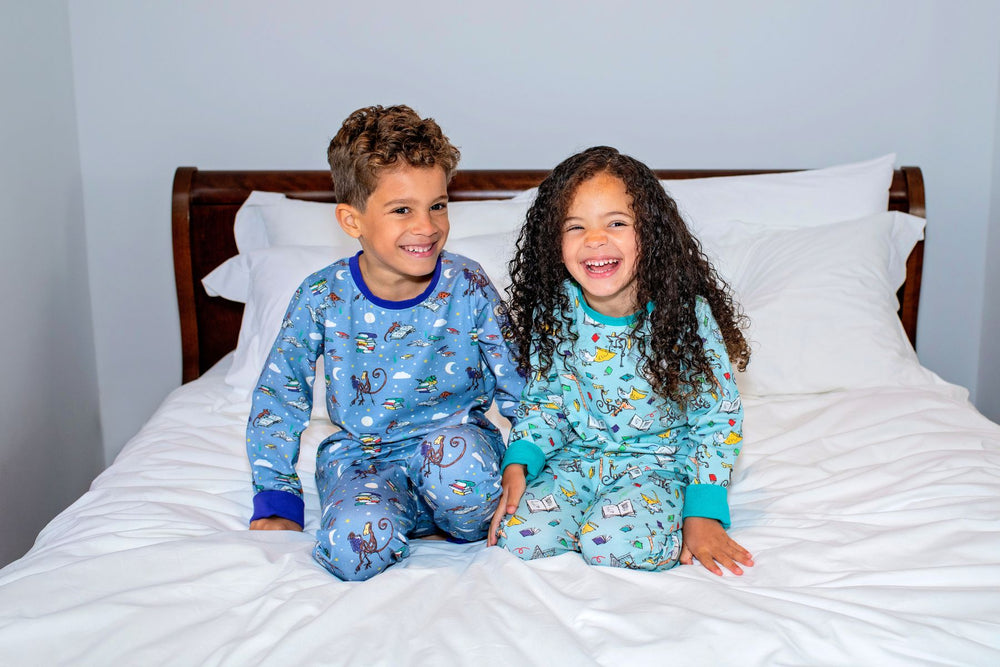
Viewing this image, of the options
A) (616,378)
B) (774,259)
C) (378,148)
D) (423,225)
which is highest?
(378,148)

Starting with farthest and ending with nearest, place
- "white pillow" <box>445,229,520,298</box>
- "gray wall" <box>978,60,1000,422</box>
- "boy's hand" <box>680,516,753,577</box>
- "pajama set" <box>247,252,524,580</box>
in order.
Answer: "gray wall" <box>978,60,1000,422</box>
"white pillow" <box>445,229,520,298</box>
"pajama set" <box>247,252,524,580</box>
"boy's hand" <box>680,516,753,577</box>

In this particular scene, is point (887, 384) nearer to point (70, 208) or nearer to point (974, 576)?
point (974, 576)

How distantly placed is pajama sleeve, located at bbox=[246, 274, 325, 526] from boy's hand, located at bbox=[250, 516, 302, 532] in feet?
0.11

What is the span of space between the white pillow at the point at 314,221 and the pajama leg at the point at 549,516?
0.82m

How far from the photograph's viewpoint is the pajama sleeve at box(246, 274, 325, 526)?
141 cm

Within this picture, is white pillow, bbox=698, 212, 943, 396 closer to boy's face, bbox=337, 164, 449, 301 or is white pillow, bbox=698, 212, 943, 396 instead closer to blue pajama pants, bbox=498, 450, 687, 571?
blue pajama pants, bbox=498, 450, 687, 571

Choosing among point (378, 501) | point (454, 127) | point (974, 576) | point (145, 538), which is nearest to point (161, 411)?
point (145, 538)

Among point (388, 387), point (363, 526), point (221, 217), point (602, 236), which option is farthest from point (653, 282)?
→ point (221, 217)

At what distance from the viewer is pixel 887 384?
5.83 ft

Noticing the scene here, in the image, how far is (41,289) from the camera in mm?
2137

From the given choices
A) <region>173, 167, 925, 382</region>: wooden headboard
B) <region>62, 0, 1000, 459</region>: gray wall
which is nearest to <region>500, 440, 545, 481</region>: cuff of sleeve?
<region>173, 167, 925, 382</region>: wooden headboard

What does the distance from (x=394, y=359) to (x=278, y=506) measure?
0.30 m

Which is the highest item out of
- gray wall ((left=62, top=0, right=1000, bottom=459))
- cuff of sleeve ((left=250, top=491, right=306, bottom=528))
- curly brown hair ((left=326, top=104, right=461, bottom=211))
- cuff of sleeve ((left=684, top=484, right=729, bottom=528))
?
gray wall ((left=62, top=0, right=1000, bottom=459))

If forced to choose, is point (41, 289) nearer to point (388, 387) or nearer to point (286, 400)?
point (286, 400)
